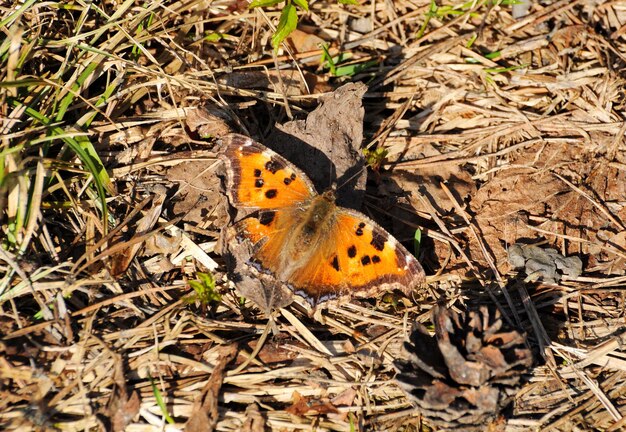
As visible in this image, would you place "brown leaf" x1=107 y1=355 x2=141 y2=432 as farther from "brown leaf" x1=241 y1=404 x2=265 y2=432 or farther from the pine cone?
the pine cone

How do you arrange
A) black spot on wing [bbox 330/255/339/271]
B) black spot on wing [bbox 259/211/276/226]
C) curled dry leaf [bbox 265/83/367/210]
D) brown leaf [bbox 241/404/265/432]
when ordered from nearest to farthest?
A: 1. brown leaf [bbox 241/404/265/432]
2. black spot on wing [bbox 330/255/339/271]
3. black spot on wing [bbox 259/211/276/226]
4. curled dry leaf [bbox 265/83/367/210]

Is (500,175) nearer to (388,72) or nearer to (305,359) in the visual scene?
(388,72)

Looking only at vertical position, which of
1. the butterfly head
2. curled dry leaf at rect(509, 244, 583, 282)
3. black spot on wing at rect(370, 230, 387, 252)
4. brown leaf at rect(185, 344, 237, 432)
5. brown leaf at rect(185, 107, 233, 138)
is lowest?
brown leaf at rect(185, 344, 237, 432)

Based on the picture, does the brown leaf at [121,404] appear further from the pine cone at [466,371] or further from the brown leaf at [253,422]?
the pine cone at [466,371]

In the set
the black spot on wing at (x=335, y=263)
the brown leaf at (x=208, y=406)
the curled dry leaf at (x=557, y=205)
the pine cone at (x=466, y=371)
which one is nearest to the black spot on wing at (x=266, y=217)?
the black spot on wing at (x=335, y=263)

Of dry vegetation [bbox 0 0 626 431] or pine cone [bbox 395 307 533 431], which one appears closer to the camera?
pine cone [bbox 395 307 533 431]

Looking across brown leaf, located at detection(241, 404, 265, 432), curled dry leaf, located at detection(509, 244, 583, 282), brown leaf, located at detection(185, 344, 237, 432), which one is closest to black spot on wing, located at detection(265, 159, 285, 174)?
brown leaf, located at detection(185, 344, 237, 432)
